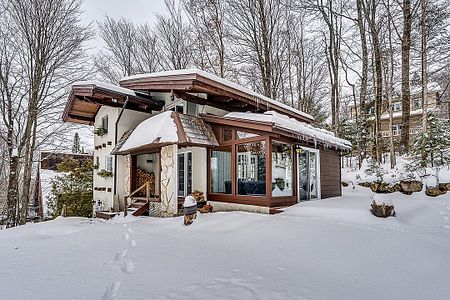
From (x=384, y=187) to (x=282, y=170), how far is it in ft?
16.0

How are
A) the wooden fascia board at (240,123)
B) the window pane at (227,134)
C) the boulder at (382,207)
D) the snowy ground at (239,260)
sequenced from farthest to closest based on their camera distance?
the window pane at (227,134), the wooden fascia board at (240,123), the boulder at (382,207), the snowy ground at (239,260)

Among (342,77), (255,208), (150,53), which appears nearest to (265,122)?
(255,208)

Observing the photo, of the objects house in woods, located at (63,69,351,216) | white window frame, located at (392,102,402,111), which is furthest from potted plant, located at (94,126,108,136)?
white window frame, located at (392,102,402,111)

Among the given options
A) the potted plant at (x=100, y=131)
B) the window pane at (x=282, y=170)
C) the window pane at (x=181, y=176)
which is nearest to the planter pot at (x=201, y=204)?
the window pane at (x=181, y=176)

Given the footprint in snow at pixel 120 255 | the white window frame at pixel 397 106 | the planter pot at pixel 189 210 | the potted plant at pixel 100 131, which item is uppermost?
the white window frame at pixel 397 106

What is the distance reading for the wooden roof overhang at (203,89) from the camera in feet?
26.4

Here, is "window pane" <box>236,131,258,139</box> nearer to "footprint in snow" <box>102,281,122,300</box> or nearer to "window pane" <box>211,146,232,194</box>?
"window pane" <box>211,146,232,194</box>

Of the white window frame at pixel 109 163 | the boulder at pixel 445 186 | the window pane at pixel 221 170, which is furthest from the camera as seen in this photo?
the white window frame at pixel 109 163

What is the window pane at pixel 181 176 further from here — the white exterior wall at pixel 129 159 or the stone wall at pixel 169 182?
the stone wall at pixel 169 182

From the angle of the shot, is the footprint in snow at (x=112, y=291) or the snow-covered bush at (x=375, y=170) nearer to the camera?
the footprint in snow at (x=112, y=291)

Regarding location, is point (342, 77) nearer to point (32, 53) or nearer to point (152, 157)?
point (152, 157)

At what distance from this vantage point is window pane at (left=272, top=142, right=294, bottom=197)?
26.0ft

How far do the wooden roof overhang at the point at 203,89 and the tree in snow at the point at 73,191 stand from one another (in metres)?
4.99

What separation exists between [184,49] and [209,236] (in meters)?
14.2
